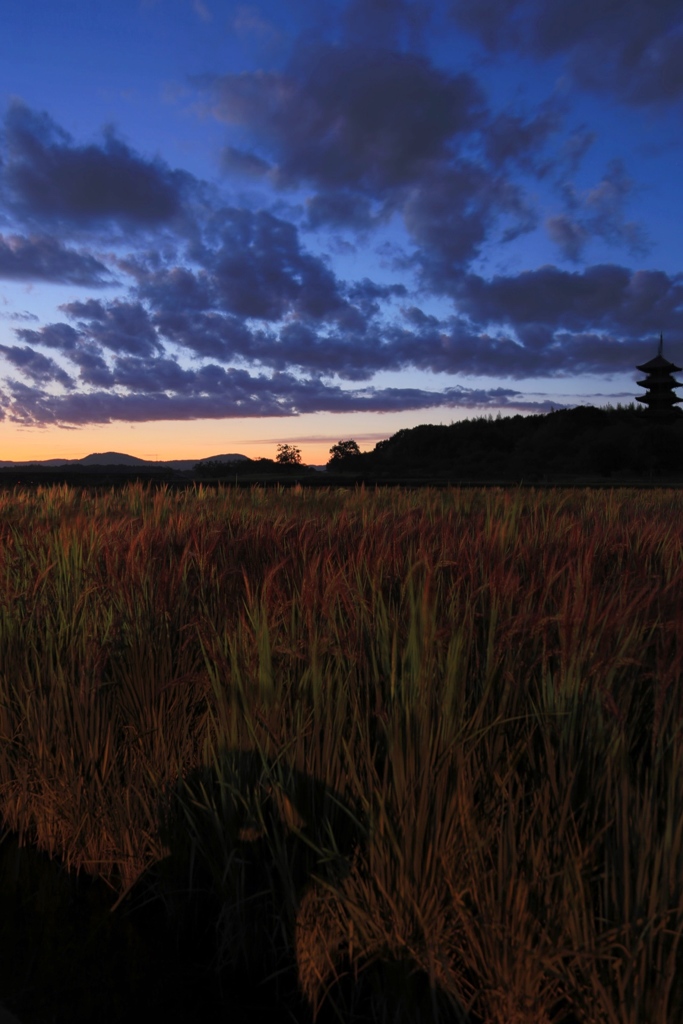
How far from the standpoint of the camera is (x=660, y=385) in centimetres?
7012

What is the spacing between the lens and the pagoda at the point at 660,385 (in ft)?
227

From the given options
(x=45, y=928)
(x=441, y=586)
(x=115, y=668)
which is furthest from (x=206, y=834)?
(x=441, y=586)

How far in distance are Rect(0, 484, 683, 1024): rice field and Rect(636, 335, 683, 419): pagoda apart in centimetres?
7327

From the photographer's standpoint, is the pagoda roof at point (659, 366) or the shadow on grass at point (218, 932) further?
the pagoda roof at point (659, 366)

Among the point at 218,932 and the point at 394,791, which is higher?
the point at 394,791

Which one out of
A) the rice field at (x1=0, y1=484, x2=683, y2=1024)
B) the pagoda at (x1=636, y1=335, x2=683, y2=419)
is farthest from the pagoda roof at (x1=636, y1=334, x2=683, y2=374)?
the rice field at (x1=0, y1=484, x2=683, y2=1024)

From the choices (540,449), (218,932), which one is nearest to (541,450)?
(540,449)

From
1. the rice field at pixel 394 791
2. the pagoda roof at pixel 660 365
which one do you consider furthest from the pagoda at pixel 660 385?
the rice field at pixel 394 791

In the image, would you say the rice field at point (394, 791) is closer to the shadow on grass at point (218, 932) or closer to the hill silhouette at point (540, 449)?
the shadow on grass at point (218, 932)

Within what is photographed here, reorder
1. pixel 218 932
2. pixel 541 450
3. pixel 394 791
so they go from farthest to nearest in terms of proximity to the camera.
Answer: pixel 541 450
pixel 218 932
pixel 394 791

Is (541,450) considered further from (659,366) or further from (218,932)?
(218,932)

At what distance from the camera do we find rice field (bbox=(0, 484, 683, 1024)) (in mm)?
1289

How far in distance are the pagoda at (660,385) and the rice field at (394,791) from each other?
73275 millimetres

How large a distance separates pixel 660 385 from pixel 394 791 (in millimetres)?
76652
